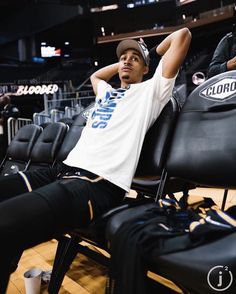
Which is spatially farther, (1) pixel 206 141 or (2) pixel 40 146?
(2) pixel 40 146

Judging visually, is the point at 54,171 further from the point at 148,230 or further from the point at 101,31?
the point at 101,31

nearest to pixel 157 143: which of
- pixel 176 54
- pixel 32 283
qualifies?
pixel 176 54

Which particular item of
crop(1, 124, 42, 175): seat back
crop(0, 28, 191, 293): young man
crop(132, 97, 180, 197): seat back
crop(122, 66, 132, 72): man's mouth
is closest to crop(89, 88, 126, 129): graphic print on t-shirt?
crop(0, 28, 191, 293): young man

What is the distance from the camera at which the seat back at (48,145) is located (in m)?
2.43

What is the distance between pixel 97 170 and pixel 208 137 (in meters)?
0.51

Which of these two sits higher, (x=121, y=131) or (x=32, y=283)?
(x=121, y=131)

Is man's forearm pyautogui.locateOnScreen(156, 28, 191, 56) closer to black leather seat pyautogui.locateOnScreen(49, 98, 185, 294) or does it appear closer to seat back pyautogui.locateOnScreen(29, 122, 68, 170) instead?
black leather seat pyautogui.locateOnScreen(49, 98, 185, 294)

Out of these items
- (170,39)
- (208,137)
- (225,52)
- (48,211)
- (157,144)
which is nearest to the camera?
(48,211)

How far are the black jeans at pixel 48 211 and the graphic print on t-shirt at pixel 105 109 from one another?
354 mm

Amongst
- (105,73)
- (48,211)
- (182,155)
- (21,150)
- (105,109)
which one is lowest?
(21,150)

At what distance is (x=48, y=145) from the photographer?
2494 mm

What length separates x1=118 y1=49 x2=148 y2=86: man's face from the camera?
1.75 meters

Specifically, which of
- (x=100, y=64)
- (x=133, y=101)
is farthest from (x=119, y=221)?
(x=100, y=64)

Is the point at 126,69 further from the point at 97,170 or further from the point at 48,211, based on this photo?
the point at 48,211
